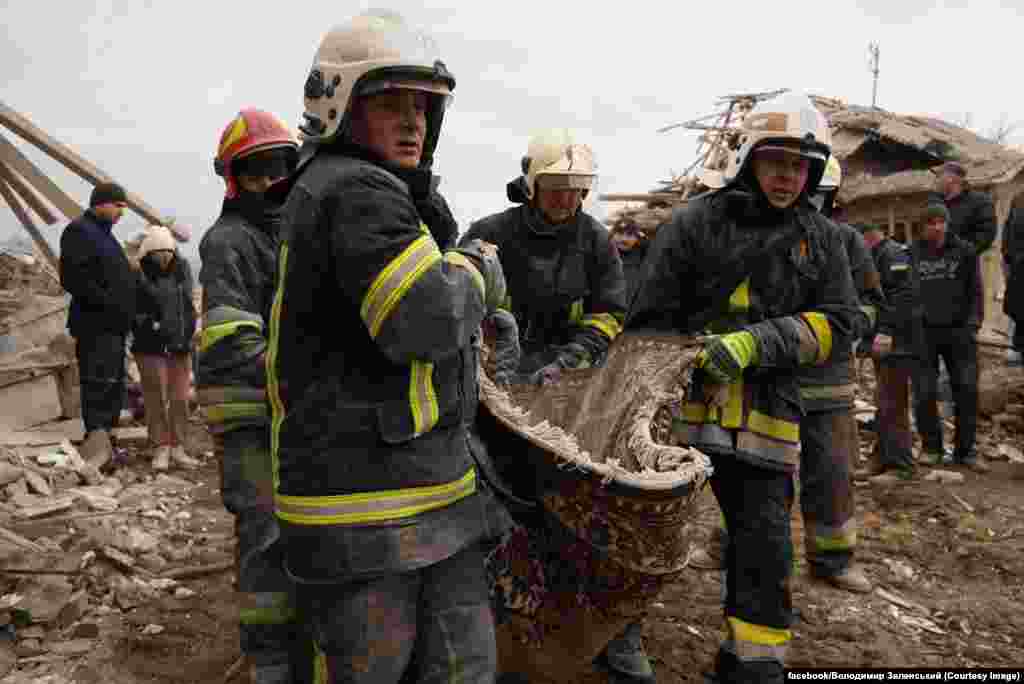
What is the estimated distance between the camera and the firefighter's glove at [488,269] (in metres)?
2.05

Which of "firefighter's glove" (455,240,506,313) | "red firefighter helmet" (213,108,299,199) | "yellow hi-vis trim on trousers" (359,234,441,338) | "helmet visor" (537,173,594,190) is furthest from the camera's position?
"helmet visor" (537,173,594,190)

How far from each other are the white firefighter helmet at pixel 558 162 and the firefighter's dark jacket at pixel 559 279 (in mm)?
190


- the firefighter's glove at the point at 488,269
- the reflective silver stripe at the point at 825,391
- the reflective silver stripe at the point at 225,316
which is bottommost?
the reflective silver stripe at the point at 825,391

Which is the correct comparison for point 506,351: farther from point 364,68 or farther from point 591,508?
point 364,68

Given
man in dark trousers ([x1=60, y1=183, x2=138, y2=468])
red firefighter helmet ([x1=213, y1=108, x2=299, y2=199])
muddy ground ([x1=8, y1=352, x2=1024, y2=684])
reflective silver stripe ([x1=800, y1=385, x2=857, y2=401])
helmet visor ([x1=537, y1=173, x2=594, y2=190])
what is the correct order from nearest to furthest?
red firefighter helmet ([x1=213, y1=108, x2=299, y2=199])
muddy ground ([x1=8, y1=352, x2=1024, y2=684])
helmet visor ([x1=537, y1=173, x2=594, y2=190])
reflective silver stripe ([x1=800, y1=385, x2=857, y2=401])
man in dark trousers ([x1=60, y1=183, x2=138, y2=468])

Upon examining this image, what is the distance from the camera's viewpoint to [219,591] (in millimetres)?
4543

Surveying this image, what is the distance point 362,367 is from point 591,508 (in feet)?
2.41

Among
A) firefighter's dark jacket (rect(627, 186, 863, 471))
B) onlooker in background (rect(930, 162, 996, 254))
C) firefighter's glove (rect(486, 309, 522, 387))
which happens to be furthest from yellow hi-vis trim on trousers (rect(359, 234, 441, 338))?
onlooker in background (rect(930, 162, 996, 254))

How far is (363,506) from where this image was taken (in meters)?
1.91

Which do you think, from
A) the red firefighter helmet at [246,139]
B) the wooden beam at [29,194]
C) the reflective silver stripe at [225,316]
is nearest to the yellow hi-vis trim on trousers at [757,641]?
the reflective silver stripe at [225,316]

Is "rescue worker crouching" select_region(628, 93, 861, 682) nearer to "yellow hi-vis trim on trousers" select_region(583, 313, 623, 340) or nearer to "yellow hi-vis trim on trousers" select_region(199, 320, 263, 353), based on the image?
"yellow hi-vis trim on trousers" select_region(583, 313, 623, 340)

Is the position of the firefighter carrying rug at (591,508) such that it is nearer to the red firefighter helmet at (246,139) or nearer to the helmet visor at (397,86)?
the helmet visor at (397,86)

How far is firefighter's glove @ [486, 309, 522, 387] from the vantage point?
2.99 meters

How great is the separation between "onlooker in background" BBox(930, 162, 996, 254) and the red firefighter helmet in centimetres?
563
